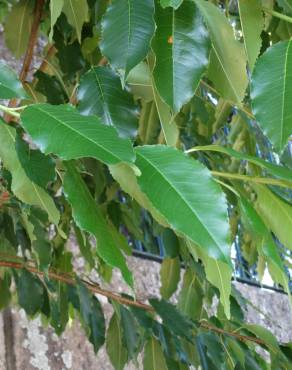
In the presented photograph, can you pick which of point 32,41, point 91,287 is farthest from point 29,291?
point 32,41

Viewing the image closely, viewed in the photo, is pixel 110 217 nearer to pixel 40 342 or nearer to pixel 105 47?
pixel 40 342

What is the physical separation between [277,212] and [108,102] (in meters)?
0.20

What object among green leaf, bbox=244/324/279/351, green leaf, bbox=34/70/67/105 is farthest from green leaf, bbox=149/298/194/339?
green leaf, bbox=34/70/67/105

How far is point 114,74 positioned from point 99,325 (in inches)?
23.1

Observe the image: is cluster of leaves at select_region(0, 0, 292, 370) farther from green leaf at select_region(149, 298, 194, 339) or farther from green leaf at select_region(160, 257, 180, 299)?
green leaf at select_region(160, 257, 180, 299)

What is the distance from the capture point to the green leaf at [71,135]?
0.39 metres

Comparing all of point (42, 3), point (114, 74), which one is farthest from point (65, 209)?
point (114, 74)

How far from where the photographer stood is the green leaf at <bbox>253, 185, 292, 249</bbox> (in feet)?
1.94

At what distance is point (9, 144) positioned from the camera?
59 cm

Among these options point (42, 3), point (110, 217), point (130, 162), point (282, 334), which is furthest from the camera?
point (282, 334)

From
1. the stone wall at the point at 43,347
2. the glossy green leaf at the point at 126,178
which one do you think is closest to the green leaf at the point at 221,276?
the glossy green leaf at the point at 126,178

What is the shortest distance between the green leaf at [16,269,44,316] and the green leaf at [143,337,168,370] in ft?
0.69

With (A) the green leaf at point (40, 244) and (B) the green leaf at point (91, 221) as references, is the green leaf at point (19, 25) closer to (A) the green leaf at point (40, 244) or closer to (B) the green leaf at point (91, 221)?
(A) the green leaf at point (40, 244)

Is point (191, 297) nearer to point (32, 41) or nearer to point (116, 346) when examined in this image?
point (116, 346)
